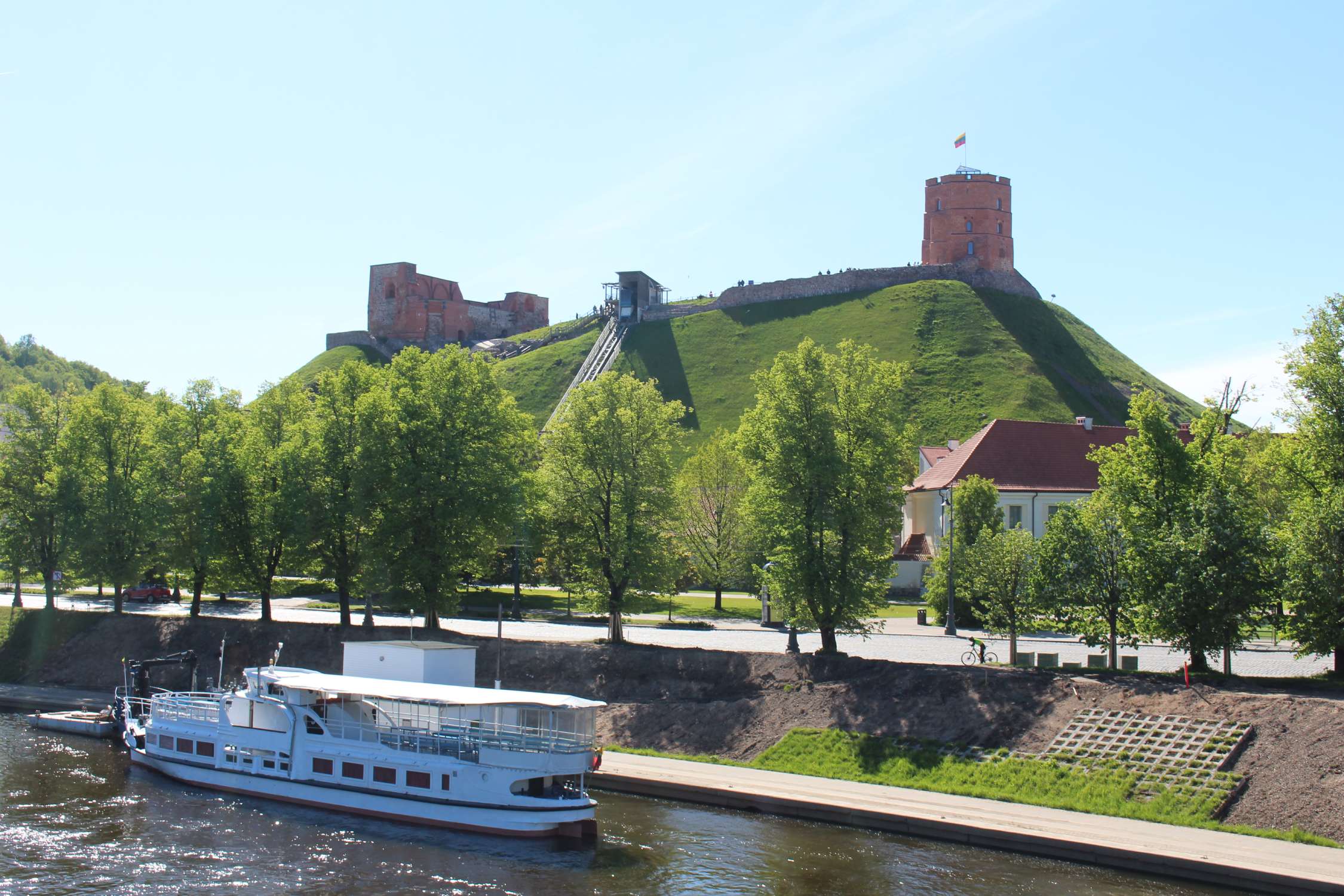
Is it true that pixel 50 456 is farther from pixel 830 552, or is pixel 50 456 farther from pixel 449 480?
pixel 830 552

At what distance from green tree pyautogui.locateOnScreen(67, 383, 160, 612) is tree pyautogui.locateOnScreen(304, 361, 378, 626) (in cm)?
1033

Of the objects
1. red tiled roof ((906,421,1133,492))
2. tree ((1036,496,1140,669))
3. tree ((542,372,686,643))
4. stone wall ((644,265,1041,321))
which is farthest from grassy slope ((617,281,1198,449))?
tree ((1036,496,1140,669))

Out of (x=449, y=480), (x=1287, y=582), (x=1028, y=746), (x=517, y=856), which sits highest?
(x=449, y=480)

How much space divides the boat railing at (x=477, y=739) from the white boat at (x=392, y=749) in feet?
0.12

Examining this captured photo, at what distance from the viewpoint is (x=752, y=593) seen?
74875 mm

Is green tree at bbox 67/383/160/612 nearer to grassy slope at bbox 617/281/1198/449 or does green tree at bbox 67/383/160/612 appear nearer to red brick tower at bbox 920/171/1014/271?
grassy slope at bbox 617/281/1198/449

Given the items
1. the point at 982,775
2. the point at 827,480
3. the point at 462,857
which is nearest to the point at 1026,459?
the point at 827,480

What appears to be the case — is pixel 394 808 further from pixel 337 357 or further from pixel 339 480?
pixel 337 357

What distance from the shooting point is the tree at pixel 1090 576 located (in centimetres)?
3722

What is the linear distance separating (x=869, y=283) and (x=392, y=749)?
356ft

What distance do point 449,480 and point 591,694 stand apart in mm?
12521

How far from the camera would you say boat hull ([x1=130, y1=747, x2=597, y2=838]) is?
95.2 ft

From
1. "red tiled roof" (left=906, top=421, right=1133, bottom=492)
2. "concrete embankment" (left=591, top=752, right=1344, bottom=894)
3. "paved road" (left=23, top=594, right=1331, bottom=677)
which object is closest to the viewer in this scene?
"concrete embankment" (left=591, top=752, right=1344, bottom=894)

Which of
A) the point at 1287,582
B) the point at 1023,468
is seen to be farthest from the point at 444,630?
the point at 1023,468
